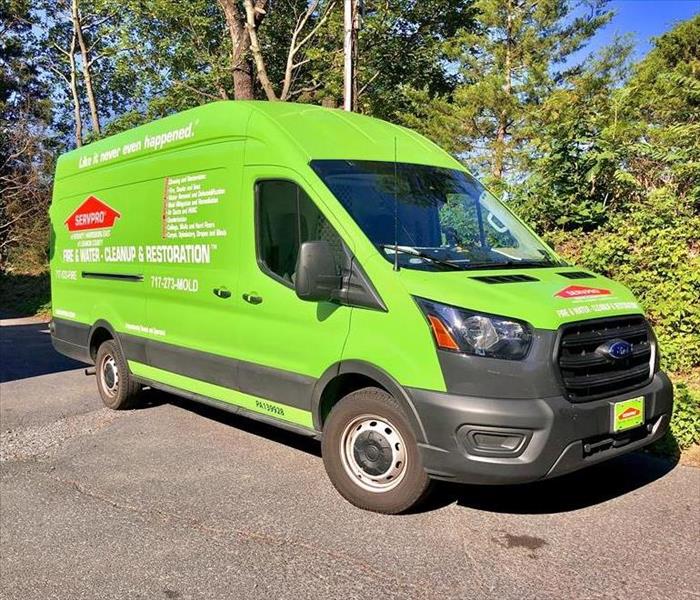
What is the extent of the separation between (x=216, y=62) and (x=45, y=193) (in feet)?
32.7

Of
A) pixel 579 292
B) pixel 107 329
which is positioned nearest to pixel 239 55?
pixel 107 329

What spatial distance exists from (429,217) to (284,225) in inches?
39.8

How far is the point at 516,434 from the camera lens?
11.7 ft

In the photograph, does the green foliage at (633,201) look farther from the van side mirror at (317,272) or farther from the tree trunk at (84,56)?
the tree trunk at (84,56)

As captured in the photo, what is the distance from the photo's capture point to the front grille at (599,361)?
3688 millimetres

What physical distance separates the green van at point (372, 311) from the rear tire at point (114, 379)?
355 millimetres

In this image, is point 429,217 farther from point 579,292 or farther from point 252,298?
point 252,298

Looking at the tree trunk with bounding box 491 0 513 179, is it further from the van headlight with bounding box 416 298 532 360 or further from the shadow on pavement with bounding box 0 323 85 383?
the van headlight with bounding box 416 298 532 360

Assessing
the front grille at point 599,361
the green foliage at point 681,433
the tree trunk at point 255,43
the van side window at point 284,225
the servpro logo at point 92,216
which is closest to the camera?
the front grille at point 599,361

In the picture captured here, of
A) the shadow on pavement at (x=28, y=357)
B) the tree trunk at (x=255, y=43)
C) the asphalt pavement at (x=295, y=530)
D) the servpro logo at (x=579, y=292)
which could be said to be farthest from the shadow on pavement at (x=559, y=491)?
the tree trunk at (x=255, y=43)

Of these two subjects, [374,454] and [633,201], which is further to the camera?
[633,201]

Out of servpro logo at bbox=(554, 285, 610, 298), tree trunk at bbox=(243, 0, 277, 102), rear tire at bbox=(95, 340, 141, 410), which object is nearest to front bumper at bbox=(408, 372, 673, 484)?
servpro logo at bbox=(554, 285, 610, 298)

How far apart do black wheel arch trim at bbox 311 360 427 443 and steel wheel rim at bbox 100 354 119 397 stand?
3.20m

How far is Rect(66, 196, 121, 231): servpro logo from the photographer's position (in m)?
6.85
